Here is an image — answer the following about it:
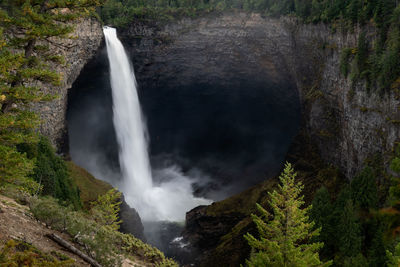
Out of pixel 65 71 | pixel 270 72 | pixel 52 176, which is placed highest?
pixel 270 72

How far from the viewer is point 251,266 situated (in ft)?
47.0

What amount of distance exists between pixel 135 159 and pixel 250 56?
2109 cm

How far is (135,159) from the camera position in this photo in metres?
44.9

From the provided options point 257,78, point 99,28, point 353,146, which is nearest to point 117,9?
point 99,28

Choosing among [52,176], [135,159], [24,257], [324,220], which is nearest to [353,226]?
[324,220]

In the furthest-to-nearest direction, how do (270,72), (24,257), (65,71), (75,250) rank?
(270,72), (65,71), (75,250), (24,257)

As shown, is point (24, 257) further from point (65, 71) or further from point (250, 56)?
point (250, 56)

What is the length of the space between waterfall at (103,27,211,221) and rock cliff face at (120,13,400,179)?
11.2ft

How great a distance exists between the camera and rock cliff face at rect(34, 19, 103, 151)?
31.7 m

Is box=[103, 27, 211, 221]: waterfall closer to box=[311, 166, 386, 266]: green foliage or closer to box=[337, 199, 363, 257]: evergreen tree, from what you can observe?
box=[311, 166, 386, 266]: green foliage

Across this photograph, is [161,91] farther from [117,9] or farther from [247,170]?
[247,170]

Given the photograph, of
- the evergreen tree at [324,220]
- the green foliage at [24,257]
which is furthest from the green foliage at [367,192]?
the green foliage at [24,257]

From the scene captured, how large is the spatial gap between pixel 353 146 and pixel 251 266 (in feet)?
68.4

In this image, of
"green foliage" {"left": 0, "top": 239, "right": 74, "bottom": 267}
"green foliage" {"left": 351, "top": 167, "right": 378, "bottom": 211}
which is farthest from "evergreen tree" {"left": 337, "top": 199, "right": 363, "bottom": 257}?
"green foliage" {"left": 0, "top": 239, "right": 74, "bottom": 267}
